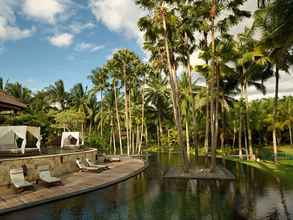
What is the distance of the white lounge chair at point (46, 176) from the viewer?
12484 mm

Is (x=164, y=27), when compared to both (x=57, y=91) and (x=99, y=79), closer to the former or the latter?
(x=99, y=79)

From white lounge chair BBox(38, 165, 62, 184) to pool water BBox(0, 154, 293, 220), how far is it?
2.05 metres

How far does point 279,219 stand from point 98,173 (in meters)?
11.3

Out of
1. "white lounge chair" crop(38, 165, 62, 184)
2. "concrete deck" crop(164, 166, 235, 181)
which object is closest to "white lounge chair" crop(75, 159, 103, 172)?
"white lounge chair" crop(38, 165, 62, 184)

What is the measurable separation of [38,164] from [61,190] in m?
2.84

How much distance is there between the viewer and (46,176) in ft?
42.7

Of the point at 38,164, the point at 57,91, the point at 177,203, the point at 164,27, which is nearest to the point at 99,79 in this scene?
the point at 57,91

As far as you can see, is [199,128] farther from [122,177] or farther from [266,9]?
[266,9]

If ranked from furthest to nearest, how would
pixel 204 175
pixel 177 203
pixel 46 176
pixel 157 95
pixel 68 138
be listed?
1. pixel 157 95
2. pixel 68 138
3. pixel 204 175
4. pixel 46 176
5. pixel 177 203

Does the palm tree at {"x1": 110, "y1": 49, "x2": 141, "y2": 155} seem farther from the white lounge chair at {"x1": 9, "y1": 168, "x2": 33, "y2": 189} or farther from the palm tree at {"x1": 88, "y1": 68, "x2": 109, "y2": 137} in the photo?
the white lounge chair at {"x1": 9, "y1": 168, "x2": 33, "y2": 189}

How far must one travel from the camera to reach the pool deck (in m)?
9.71

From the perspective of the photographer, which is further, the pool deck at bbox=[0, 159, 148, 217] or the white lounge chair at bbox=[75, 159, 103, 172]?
the white lounge chair at bbox=[75, 159, 103, 172]

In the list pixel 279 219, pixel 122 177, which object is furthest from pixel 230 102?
pixel 279 219

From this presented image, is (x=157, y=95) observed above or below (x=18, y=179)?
above
